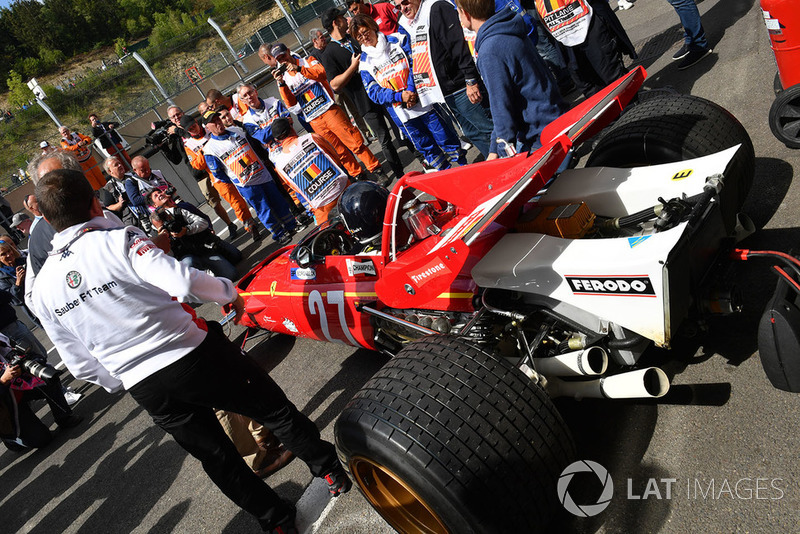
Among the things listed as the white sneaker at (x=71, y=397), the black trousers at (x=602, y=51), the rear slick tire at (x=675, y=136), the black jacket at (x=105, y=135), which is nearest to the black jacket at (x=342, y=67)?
the black trousers at (x=602, y=51)

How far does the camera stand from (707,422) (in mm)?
2479

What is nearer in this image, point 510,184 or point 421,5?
point 510,184

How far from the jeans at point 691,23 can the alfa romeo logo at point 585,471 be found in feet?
16.5

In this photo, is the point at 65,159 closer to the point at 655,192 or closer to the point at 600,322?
the point at 600,322

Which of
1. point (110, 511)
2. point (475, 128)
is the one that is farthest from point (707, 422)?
point (110, 511)

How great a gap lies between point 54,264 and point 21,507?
3.31 metres

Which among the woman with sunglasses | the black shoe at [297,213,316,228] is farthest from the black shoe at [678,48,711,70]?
the black shoe at [297,213,316,228]

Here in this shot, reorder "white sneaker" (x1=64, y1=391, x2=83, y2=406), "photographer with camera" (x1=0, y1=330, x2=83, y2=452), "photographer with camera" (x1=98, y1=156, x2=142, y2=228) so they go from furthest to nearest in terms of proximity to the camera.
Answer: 1. "photographer with camera" (x1=98, y1=156, x2=142, y2=228)
2. "white sneaker" (x1=64, y1=391, x2=83, y2=406)
3. "photographer with camera" (x1=0, y1=330, x2=83, y2=452)

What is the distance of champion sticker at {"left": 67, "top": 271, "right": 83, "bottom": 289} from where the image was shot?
2543 mm

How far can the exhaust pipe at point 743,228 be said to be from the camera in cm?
299

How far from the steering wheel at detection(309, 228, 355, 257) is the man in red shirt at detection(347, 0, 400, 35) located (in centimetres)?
311

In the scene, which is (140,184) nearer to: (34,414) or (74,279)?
(34,414)

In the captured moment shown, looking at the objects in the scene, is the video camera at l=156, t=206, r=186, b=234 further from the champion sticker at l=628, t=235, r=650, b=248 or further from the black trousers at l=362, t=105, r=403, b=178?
the champion sticker at l=628, t=235, r=650, b=248

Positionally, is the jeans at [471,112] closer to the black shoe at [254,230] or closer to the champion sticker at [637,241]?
the champion sticker at [637,241]
